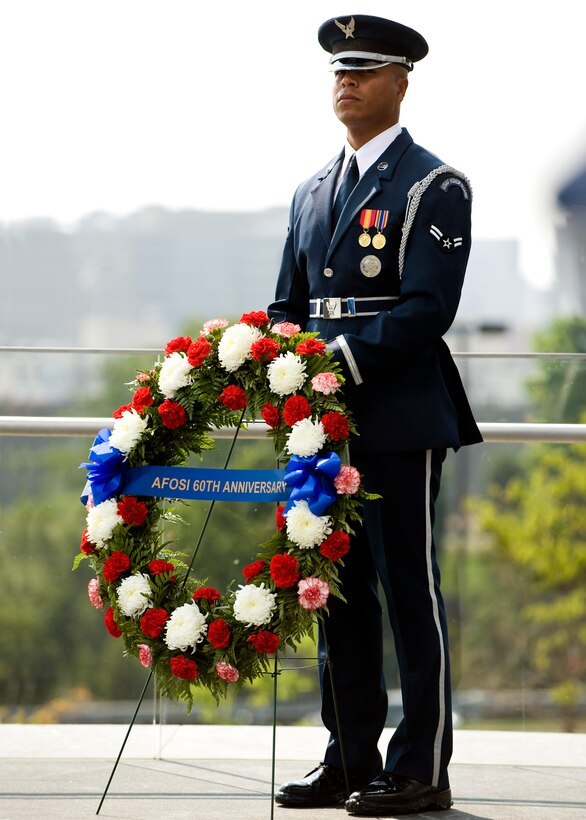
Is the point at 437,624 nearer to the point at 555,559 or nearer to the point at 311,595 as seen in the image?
the point at 311,595

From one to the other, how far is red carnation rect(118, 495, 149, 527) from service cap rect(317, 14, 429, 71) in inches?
39.5

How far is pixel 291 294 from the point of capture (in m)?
2.92

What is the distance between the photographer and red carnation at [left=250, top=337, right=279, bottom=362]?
8.32 feet

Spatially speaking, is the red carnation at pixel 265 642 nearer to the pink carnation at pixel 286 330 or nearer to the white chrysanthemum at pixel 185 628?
the white chrysanthemum at pixel 185 628

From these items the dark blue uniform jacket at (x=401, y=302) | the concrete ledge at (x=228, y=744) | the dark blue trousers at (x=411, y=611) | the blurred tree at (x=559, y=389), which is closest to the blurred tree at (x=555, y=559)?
the concrete ledge at (x=228, y=744)

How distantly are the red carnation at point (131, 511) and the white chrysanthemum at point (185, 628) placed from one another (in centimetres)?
22

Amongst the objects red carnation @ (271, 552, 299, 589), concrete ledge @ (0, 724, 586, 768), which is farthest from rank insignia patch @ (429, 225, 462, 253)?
concrete ledge @ (0, 724, 586, 768)

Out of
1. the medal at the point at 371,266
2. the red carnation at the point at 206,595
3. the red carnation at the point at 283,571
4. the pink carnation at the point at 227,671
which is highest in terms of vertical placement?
the medal at the point at 371,266

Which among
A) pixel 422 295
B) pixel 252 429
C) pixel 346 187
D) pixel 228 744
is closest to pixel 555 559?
pixel 228 744

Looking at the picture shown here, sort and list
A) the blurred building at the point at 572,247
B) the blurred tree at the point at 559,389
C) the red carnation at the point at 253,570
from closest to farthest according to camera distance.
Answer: the red carnation at the point at 253,570
the blurred tree at the point at 559,389
the blurred building at the point at 572,247

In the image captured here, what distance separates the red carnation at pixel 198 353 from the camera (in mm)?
2596

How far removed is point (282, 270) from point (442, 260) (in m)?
0.46

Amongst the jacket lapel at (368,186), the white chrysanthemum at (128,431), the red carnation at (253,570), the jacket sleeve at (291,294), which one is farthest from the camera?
the jacket sleeve at (291,294)

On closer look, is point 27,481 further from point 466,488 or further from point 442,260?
point 466,488
